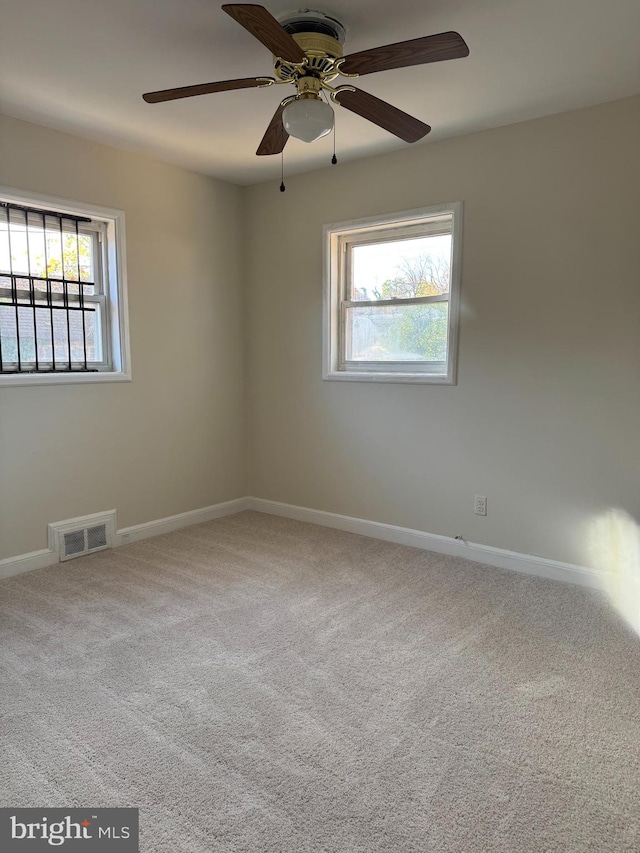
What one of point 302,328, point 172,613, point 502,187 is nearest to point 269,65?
point 502,187

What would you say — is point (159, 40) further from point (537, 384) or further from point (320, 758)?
point (320, 758)

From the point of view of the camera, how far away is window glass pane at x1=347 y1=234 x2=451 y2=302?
3.70 metres

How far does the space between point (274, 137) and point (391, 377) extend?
180 cm

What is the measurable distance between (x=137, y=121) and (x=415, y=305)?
2.02 meters

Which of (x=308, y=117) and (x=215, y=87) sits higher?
(x=215, y=87)

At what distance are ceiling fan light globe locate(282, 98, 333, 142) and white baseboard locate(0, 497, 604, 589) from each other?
262cm

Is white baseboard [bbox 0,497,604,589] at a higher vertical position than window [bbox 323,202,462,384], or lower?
lower

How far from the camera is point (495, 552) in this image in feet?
11.6

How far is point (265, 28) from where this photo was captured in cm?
169

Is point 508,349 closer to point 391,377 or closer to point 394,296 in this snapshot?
point 391,377

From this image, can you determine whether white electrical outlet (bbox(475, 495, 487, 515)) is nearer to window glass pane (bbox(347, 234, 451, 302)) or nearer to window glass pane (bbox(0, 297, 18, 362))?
window glass pane (bbox(347, 234, 451, 302))

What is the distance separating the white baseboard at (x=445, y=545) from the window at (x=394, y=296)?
1.06 meters

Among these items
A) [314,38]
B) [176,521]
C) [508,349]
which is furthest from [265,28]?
[176,521]

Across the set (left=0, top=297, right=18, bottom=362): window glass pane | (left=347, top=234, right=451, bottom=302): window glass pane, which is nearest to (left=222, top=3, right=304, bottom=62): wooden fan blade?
(left=347, top=234, right=451, bottom=302): window glass pane
